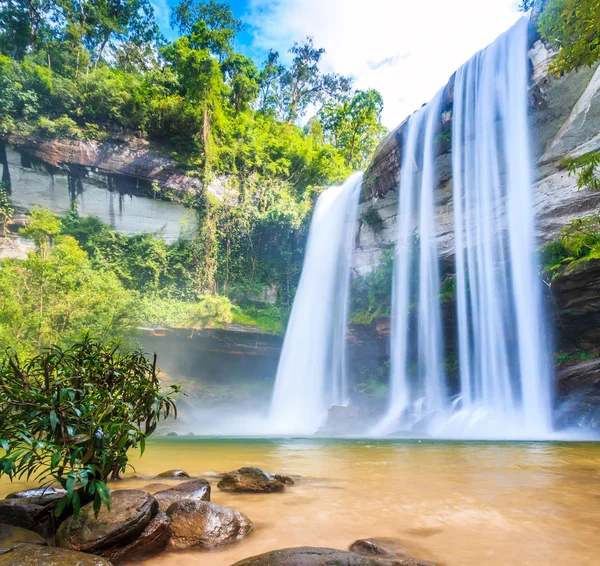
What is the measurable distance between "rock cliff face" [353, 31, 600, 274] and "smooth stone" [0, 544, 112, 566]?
13.0 metres

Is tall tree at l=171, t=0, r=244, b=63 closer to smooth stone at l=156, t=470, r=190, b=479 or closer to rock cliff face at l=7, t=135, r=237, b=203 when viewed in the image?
rock cliff face at l=7, t=135, r=237, b=203

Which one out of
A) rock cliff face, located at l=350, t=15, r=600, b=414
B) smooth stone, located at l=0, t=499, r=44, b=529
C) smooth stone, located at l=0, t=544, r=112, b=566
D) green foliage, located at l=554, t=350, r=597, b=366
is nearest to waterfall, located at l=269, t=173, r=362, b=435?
rock cliff face, located at l=350, t=15, r=600, b=414

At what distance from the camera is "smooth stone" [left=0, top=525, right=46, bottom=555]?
2.02m

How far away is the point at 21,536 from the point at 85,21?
105 feet

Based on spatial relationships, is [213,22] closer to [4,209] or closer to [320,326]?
[4,209]

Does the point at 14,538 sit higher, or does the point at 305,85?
the point at 305,85

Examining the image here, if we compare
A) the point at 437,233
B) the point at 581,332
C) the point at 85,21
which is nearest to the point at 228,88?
the point at 85,21

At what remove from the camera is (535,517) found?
3.00 m

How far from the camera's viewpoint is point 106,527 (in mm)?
2295

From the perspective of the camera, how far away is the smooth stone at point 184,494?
10.2ft

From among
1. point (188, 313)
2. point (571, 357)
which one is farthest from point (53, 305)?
point (571, 357)

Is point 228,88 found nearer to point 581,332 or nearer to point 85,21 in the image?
point 85,21

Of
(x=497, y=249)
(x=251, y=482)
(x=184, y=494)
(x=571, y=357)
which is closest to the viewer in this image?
(x=184, y=494)

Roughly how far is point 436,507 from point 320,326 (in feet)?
55.7
